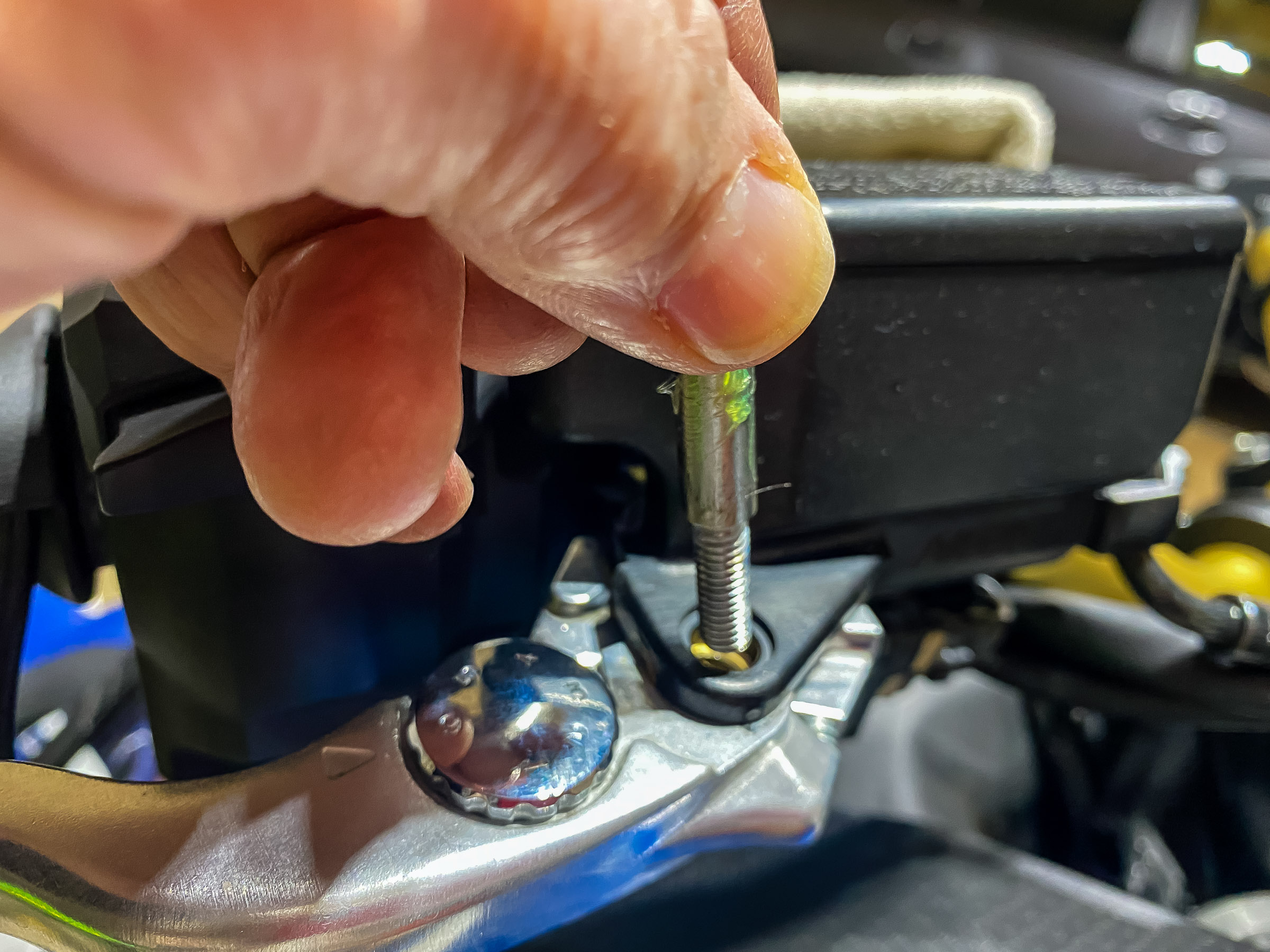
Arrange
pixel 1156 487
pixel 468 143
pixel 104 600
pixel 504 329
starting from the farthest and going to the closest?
pixel 104 600 → pixel 1156 487 → pixel 504 329 → pixel 468 143

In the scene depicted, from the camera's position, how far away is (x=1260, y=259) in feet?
2.64

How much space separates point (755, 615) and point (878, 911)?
146mm

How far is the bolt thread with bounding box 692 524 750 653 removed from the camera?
1.03ft

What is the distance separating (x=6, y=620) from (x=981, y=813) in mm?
555

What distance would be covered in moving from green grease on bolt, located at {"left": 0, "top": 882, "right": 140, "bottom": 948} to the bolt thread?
0.68ft

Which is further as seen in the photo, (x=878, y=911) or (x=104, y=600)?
(x=104, y=600)

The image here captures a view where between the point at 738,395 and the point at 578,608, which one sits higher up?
the point at 738,395

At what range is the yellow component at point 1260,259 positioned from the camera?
0.80 metres

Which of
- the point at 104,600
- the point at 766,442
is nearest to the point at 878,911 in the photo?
the point at 766,442

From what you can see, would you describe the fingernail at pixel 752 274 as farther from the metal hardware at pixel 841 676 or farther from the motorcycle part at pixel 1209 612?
the motorcycle part at pixel 1209 612

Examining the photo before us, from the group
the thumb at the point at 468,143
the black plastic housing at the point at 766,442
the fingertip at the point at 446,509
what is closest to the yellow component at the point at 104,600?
the black plastic housing at the point at 766,442

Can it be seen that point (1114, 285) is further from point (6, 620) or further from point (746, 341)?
point (6, 620)

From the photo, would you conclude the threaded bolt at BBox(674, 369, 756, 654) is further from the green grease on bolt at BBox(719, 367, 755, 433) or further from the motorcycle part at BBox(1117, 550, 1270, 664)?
the motorcycle part at BBox(1117, 550, 1270, 664)

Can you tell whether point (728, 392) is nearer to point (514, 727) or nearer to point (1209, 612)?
point (514, 727)
